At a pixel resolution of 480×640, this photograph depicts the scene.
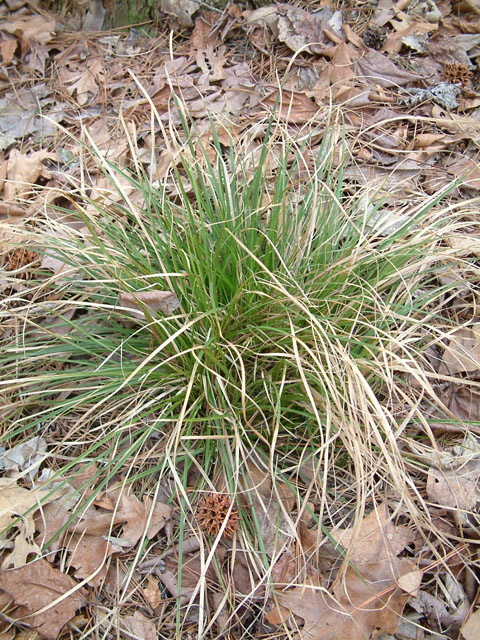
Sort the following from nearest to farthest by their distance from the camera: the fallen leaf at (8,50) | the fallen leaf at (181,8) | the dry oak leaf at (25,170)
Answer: the dry oak leaf at (25,170)
the fallen leaf at (181,8)
the fallen leaf at (8,50)

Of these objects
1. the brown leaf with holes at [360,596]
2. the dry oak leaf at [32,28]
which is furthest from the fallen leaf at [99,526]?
the dry oak leaf at [32,28]

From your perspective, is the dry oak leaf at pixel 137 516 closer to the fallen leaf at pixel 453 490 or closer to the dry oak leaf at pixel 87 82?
the fallen leaf at pixel 453 490

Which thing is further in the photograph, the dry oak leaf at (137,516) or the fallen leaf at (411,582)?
the dry oak leaf at (137,516)

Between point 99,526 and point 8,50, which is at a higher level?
point 8,50

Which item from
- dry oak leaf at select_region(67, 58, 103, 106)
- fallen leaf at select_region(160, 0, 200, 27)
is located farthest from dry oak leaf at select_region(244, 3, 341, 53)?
dry oak leaf at select_region(67, 58, 103, 106)

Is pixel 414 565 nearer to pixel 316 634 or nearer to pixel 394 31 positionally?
pixel 316 634

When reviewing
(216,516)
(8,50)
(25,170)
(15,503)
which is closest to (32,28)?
(8,50)

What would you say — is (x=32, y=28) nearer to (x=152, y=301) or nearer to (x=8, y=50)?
(x=8, y=50)
